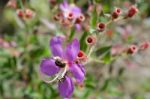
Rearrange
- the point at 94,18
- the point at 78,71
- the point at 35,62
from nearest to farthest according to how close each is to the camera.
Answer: the point at 78,71 → the point at 94,18 → the point at 35,62

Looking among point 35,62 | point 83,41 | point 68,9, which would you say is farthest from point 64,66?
point 35,62

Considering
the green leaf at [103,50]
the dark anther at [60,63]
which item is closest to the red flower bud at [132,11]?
the green leaf at [103,50]

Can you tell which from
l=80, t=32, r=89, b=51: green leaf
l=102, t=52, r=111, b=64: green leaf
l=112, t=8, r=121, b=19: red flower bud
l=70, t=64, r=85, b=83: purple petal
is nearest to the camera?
l=70, t=64, r=85, b=83: purple petal

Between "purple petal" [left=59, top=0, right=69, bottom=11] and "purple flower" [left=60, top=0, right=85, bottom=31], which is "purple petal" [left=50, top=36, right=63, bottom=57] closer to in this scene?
"purple flower" [left=60, top=0, right=85, bottom=31]

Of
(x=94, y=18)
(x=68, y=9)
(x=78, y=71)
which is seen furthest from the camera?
(x=68, y=9)

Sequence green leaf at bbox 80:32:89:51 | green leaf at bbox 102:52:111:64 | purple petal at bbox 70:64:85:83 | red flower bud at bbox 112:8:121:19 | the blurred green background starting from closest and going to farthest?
purple petal at bbox 70:64:85:83, red flower bud at bbox 112:8:121:19, green leaf at bbox 80:32:89:51, green leaf at bbox 102:52:111:64, the blurred green background

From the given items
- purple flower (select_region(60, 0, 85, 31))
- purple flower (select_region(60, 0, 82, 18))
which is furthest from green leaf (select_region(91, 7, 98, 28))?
purple flower (select_region(60, 0, 82, 18))

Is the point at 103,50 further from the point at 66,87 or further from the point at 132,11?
the point at 66,87

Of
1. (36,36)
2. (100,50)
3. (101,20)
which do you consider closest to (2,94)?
(36,36)
